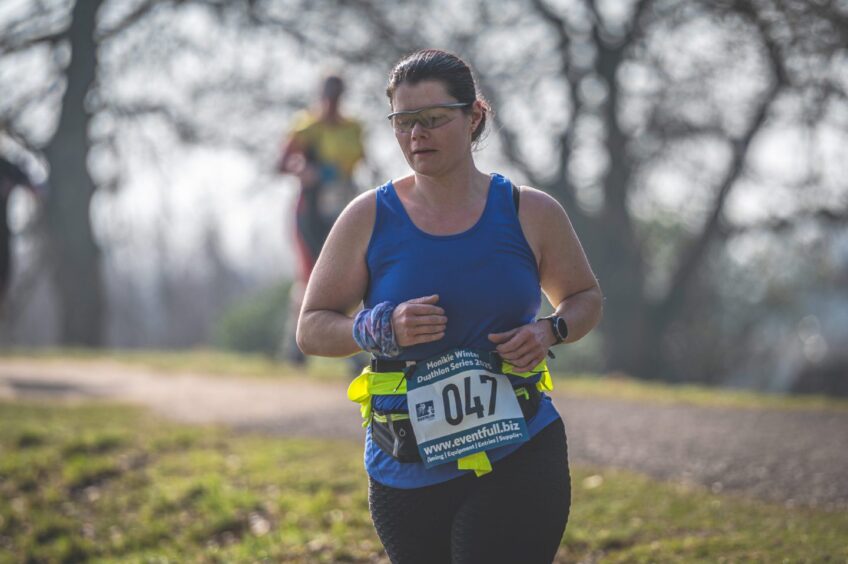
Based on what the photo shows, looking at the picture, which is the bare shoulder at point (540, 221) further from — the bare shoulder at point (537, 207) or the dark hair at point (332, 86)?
the dark hair at point (332, 86)

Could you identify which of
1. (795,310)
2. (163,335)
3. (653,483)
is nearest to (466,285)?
(653,483)

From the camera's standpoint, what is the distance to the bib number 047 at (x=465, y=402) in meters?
2.53

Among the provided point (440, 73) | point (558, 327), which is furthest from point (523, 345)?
point (440, 73)

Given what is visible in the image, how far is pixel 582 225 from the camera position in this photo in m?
17.3

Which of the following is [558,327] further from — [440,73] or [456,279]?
[440,73]

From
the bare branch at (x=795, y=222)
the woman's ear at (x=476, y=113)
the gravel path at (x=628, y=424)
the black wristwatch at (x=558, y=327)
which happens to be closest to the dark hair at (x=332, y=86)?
the gravel path at (x=628, y=424)

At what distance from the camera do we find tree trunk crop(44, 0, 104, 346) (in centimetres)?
1647

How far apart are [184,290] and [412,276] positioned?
111ft

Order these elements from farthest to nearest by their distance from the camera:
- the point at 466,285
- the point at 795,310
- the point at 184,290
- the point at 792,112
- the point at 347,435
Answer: the point at 184,290 < the point at 795,310 < the point at 792,112 < the point at 347,435 < the point at 466,285

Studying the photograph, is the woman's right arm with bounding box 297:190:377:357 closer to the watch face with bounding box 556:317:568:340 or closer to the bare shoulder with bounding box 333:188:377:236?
the bare shoulder with bounding box 333:188:377:236

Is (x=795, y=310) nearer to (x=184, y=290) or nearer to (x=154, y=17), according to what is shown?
(x=154, y=17)

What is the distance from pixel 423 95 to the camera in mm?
2562

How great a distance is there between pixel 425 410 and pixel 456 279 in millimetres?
369

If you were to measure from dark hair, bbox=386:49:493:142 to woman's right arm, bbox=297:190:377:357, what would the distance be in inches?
13.8
